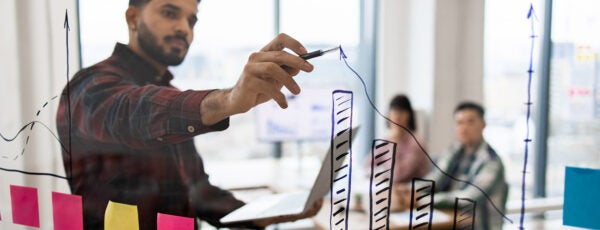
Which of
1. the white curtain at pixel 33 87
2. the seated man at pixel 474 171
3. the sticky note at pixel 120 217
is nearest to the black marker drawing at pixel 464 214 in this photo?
the seated man at pixel 474 171

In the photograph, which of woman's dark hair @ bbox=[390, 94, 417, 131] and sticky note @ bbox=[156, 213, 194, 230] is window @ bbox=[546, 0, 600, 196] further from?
sticky note @ bbox=[156, 213, 194, 230]

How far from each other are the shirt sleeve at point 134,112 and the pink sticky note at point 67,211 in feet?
0.30

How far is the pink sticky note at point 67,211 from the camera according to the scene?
604 millimetres

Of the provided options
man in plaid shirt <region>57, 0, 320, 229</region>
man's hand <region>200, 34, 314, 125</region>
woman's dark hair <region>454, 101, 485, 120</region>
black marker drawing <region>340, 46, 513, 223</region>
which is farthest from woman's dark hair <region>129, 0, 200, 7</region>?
woman's dark hair <region>454, 101, 485, 120</region>

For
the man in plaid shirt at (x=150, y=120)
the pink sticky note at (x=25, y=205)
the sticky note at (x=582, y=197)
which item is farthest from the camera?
the pink sticky note at (x=25, y=205)

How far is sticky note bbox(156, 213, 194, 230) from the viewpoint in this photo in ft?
1.80

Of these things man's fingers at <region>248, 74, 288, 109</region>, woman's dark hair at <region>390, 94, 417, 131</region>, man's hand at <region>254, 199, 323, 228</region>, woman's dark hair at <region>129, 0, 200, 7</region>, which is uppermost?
woman's dark hair at <region>129, 0, 200, 7</region>

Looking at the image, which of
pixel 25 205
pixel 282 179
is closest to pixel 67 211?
pixel 25 205

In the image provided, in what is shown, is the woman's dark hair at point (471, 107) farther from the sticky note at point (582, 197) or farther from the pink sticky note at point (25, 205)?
the pink sticky note at point (25, 205)

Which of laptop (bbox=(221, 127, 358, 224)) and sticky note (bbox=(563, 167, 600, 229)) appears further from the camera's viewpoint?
laptop (bbox=(221, 127, 358, 224))

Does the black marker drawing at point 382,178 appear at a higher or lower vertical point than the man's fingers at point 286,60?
lower

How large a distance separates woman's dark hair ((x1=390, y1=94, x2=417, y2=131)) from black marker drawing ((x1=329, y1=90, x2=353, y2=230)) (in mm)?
46

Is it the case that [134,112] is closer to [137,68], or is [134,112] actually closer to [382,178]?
[137,68]

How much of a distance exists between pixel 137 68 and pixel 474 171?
404 millimetres
